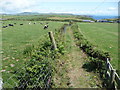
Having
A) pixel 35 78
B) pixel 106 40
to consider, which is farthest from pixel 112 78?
pixel 106 40

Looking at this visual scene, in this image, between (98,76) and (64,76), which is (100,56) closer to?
(98,76)

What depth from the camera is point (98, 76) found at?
779 cm

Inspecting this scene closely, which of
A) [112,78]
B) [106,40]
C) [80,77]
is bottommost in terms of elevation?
[80,77]

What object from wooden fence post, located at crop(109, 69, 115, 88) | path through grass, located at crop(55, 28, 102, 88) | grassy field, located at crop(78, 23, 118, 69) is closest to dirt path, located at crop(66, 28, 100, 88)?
path through grass, located at crop(55, 28, 102, 88)

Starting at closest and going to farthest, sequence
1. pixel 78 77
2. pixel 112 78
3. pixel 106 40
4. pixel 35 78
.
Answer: pixel 35 78, pixel 112 78, pixel 78 77, pixel 106 40

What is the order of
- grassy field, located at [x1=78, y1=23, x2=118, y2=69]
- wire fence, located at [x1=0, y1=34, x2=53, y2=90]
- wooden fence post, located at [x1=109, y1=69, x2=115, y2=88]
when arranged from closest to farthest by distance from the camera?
wire fence, located at [x1=0, y1=34, x2=53, y2=90]
wooden fence post, located at [x1=109, y1=69, x2=115, y2=88]
grassy field, located at [x1=78, y1=23, x2=118, y2=69]

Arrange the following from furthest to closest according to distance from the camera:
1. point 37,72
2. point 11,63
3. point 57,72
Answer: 1. point 11,63
2. point 57,72
3. point 37,72

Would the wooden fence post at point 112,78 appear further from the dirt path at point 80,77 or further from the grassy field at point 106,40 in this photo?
the grassy field at point 106,40

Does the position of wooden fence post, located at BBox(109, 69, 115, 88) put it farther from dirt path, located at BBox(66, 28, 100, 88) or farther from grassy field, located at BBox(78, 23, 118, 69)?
grassy field, located at BBox(78, 23, 118, 69)

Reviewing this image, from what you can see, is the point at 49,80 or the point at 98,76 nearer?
the point at 49,80

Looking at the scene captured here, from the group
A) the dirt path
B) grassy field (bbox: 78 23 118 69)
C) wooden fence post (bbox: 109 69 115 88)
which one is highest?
grassy field (bbox: 78 23 118 69)

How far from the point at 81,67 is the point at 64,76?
199 centimetres

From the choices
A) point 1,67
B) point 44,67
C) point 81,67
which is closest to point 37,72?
point 44,67

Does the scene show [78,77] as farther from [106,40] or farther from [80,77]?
[106,40]
